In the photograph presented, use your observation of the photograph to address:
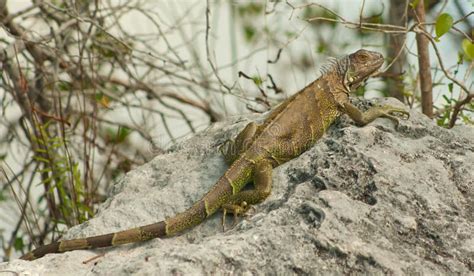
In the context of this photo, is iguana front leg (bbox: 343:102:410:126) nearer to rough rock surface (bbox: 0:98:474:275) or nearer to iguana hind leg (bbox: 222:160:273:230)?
rough rock surface (bbox: 0:98:474:275)

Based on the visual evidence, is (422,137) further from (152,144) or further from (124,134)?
(124,134)

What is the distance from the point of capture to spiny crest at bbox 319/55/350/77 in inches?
217

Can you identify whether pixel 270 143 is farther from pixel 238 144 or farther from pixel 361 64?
pixel 361 64

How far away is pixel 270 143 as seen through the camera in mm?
4922

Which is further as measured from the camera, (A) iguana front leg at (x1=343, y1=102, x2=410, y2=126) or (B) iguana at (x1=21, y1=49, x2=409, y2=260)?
(A) iguana front leg at (x1=343, y1=102, x2=410, y2=126)

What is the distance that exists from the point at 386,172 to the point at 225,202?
3.29 ft

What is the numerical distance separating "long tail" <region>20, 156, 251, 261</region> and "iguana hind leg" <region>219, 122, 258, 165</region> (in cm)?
30

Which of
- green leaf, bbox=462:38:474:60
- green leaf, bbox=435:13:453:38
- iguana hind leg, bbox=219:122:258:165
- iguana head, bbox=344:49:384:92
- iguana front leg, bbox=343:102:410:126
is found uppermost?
iguana head, bbox=344:49:384:92

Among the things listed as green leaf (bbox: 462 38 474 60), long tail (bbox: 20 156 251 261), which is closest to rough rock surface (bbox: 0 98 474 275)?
long tail (bbox: 20 156 251 261)

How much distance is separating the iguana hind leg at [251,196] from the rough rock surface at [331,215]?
5 centimetres

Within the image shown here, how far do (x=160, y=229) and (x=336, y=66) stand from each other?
2.07 meters

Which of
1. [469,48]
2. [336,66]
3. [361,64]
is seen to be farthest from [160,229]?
[469,48]

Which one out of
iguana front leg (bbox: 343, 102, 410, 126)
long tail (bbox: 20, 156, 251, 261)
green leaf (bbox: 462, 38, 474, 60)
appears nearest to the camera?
long tail (bbox: 20, 156, 251, 261)

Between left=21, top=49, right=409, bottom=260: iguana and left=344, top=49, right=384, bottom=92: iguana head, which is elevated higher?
left=344, top=49, right=384, bottom=92: iguana head
